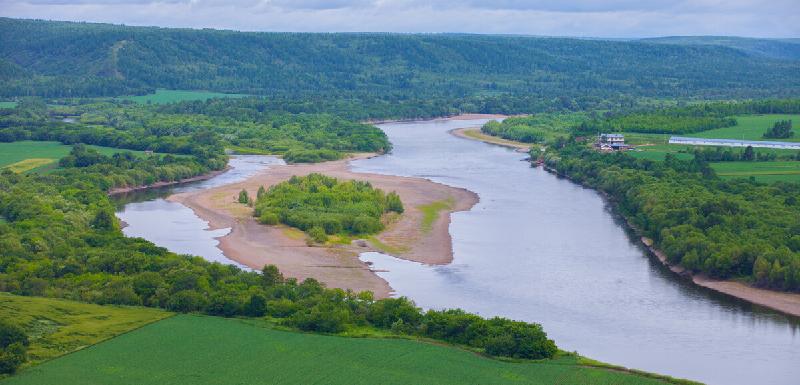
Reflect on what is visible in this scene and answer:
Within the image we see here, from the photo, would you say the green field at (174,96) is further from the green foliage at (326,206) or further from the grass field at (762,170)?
the grass field at (762,170)

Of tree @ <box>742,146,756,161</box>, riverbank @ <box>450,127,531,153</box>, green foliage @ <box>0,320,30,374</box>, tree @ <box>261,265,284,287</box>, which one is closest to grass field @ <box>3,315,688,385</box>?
green foliage @ <box>0,320,30,374</box>

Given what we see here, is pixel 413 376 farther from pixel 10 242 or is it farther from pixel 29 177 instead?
pixel 29 177

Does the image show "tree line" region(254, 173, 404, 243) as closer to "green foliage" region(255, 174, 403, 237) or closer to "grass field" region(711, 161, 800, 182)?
"green foliage" region(255, 174, 403, 237)

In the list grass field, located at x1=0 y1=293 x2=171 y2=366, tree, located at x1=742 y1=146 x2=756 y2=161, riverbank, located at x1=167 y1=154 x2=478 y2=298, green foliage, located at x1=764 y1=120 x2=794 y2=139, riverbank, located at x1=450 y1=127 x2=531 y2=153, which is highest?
green foliage, located at x1=764 y1=120 x2=794 y2=139

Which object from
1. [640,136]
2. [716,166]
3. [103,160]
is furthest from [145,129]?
[716,166]

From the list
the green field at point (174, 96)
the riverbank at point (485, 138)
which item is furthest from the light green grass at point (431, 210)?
the green field at point (174, 96)

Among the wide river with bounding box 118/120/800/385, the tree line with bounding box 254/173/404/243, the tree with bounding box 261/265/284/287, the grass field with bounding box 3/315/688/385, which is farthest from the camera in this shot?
the tree line with bounding box 254/173/404/243

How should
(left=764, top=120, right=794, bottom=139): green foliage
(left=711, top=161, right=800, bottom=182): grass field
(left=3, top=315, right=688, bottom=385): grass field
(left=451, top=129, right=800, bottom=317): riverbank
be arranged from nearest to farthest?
1. (left=3, top=315, right=688, bottom=385): grass field
2. (left=451, top=129, right=800, bottom=317): riverbank
3. (left=711, top=161, right=800, bottom=182): grass field
4. (left=764, top=120, right=794, bottom=139): green foliage
